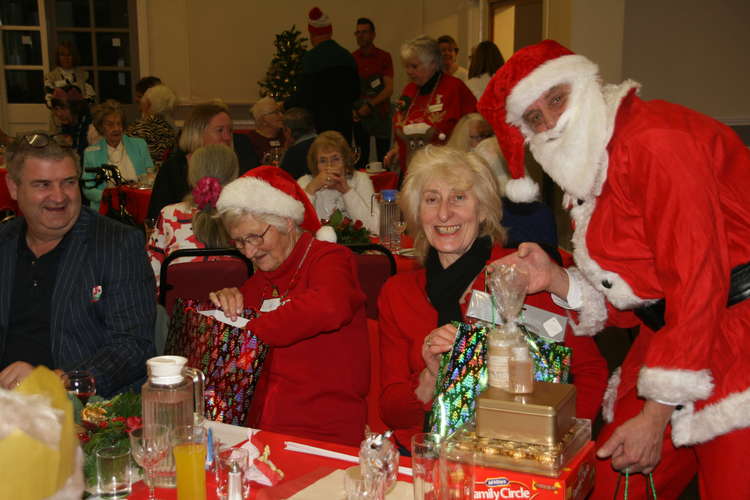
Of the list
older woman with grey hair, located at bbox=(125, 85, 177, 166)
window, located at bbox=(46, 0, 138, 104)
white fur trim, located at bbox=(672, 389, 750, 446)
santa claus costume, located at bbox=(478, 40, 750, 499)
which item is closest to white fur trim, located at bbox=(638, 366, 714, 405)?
santa claus costume, located at bbox=(478, 40, 750, 499)

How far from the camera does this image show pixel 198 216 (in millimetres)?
4172

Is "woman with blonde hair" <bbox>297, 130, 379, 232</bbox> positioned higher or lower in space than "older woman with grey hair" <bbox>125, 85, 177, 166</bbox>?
lower

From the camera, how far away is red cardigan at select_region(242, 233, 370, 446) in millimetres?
2654

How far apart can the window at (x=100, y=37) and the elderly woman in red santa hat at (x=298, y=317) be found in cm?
1043

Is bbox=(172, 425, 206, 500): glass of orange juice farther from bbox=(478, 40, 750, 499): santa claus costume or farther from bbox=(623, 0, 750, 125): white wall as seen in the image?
bbox=(623, 0, 750, 125): white wall

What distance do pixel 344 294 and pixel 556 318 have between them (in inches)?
31.3

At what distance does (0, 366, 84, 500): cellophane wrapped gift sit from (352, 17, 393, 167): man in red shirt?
1013cm

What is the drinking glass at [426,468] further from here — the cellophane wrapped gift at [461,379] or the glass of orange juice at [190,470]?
the glass of orange juice at [190,470]

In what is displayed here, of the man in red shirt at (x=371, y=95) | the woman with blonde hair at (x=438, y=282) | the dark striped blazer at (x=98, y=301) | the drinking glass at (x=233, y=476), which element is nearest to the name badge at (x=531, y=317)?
the woman with blonde hair at (x=438, y=282)

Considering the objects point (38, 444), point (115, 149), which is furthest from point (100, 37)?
point (38, 444)

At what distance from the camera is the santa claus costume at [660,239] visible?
5.94 ft

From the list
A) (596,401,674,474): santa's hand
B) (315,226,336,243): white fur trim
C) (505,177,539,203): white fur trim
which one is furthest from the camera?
(315,226,336,243): white fur trim

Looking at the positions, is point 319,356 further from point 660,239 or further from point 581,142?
point 660,239

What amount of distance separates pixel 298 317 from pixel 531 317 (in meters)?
0.81
